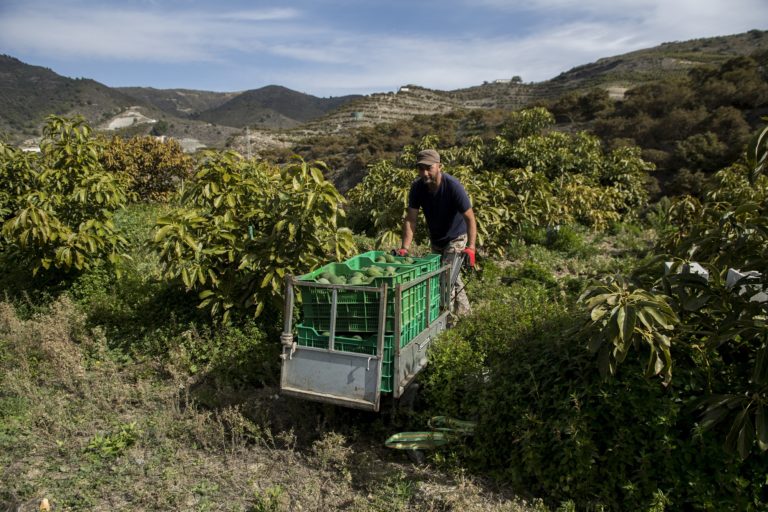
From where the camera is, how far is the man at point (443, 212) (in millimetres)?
4410

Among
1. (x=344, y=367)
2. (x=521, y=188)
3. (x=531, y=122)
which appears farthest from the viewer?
(x=531, y=122)

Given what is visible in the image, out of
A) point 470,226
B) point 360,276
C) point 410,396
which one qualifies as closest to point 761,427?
point 410,396

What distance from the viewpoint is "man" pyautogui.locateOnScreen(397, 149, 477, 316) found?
4.41 metres

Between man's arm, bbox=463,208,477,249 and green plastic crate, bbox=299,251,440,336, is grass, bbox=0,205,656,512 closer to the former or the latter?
green plastic crate, bbox=299,251,440,336

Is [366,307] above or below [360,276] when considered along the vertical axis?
below

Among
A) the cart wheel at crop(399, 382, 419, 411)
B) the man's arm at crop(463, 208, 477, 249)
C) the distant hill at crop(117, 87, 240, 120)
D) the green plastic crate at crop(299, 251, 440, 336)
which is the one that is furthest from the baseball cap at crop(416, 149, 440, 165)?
the distant hill at crop(117, 87, 240, 120)

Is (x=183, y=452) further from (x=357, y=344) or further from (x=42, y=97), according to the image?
(x=42, y=97)

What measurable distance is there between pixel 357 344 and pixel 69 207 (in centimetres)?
478

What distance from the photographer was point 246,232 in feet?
15.8

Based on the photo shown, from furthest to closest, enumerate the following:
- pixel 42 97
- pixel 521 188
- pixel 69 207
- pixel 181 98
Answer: pixel 181 98, pixel 42 97, pixel 521 188, pixel 69 207

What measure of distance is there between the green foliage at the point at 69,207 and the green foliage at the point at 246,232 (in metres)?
1.57

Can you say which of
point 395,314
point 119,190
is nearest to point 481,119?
point 119,190

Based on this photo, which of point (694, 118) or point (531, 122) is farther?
point (694, 118)

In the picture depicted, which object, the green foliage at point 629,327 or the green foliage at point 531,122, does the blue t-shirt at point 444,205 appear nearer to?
the green foliage at point 629,327
